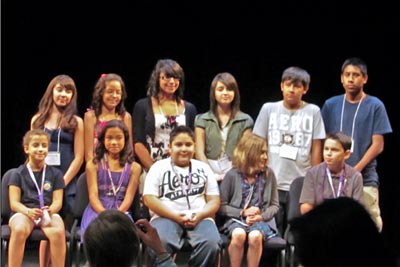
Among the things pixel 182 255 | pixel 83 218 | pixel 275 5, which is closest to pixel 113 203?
pixel 83 218

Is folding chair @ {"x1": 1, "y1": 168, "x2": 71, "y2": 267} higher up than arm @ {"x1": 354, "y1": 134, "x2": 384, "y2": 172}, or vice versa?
arm @ {"x1": 354, "y1": 134, "x2": 384, "y2": 172}

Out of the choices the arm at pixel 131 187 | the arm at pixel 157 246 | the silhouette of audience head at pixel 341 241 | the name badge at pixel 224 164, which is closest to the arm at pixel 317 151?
the name badge at pixel 224 164

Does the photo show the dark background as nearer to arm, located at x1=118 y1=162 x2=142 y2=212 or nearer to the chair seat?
arm, located at x1=118 y1=162 x2=142 y2=212

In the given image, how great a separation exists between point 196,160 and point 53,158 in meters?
0.88

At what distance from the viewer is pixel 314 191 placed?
423 centimetres

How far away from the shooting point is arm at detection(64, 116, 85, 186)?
14.4 ft

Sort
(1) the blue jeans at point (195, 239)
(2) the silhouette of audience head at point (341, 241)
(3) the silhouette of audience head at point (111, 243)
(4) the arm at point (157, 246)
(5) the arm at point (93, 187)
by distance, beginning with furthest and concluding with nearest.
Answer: (5) the arm at point (93, 187) < (1) the blue jeans at point (195, 239) < (4) the arm at point (157, 246) < (3) the silhouette of audience head at point (111, 243) < (2) the silhouette of audience head at point (341, 241)

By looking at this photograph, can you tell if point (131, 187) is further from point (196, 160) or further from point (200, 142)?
point (200, 142)

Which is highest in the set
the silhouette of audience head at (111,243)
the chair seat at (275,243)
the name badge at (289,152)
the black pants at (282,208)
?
the name badge at (289,152)

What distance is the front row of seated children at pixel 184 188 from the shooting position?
409 cm

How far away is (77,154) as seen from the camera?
174 inches

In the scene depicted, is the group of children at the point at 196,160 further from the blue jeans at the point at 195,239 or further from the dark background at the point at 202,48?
the dark background at the point at 202,48

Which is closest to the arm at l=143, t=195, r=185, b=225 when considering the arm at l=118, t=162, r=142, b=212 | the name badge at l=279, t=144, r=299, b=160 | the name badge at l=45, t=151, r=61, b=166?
the arm at l=118, t=162, r=142, b=212

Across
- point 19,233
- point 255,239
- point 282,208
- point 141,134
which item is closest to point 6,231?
point 19,233
